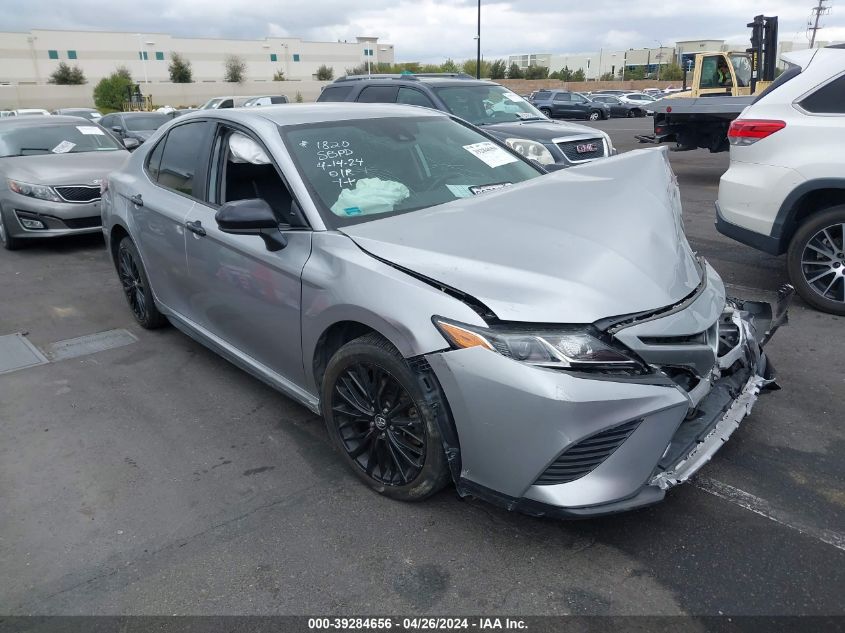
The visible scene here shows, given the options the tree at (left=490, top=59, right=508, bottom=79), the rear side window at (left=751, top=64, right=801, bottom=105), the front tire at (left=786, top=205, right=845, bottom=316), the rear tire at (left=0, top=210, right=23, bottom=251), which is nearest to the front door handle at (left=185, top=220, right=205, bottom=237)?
the front tire at (left=786, top=205, right=845, bottom=316)

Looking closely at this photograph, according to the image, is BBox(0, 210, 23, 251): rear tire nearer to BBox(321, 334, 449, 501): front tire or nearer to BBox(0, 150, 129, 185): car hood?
BBox(0, 150, 129, 185): car hood

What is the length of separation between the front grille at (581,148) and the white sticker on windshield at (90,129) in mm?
6599

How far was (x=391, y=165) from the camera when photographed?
3492 millimetres

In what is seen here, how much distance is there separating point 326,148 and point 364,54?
360 ft

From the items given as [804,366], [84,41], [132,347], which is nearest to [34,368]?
[132,347]

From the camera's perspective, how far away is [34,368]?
4.56 metres

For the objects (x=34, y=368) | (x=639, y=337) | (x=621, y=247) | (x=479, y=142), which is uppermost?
(x=479, y=142)

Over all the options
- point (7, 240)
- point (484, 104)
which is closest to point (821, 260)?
point (484, 104)

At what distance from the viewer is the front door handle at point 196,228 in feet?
12.1

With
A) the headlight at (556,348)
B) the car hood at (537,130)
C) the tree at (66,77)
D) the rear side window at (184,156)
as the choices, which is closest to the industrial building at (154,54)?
the tree at (66,77)

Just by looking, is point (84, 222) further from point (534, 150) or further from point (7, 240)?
point (534, 150)

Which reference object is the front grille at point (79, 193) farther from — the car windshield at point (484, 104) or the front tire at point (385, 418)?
the front tire at point (385, 418)

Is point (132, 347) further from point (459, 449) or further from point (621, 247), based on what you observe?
point (621, 247)

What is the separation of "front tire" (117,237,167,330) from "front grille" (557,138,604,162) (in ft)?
17.7
